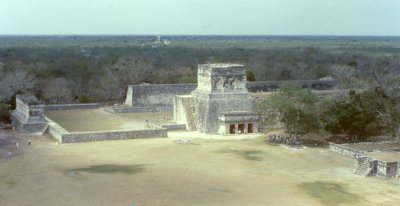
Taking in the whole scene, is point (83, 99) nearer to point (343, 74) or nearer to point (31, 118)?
point (31, 118)

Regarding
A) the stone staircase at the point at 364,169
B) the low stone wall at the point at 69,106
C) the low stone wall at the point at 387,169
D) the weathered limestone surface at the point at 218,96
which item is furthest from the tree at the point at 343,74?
the low stone wall at the point at 387,169

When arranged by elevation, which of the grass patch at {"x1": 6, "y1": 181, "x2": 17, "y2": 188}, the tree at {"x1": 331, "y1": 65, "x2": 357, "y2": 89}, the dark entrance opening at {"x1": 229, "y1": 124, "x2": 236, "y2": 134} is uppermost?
Answer: the tree at {"x1": 331, "y1": 65, "x2": 357, "y2": 89}

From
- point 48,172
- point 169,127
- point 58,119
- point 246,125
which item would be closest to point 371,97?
point 246,125

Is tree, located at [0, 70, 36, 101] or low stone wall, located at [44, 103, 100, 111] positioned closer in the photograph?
tree, located at [0, 70, 36, 101]

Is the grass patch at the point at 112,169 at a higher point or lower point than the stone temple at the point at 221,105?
lower

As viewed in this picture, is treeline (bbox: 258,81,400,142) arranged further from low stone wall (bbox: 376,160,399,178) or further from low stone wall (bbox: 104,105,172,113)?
low stone wall (bbox: 104,105,172,113)

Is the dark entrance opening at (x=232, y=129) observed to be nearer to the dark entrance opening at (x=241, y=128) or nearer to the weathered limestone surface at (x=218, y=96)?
the dark entrance opening at (x=241, y=128)

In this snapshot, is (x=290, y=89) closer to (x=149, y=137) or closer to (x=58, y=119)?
(x=149, y=137)

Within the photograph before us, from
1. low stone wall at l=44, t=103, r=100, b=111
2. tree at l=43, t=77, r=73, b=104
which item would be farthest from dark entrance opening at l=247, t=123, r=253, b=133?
tree at l=43, t=77, r=73, b=104
